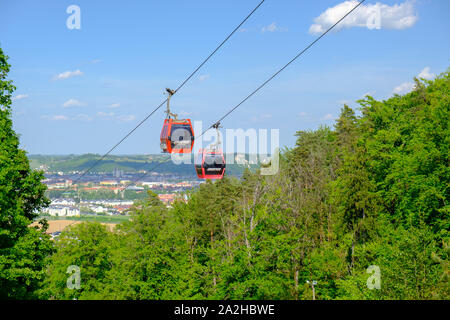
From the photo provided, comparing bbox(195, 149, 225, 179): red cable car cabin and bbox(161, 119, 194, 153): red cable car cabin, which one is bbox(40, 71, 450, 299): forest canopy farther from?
bbox(161, 119, 194, 153): red cable car cabin

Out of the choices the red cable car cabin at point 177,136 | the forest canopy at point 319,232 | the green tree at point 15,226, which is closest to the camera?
the red cable car cabin at point 177,136

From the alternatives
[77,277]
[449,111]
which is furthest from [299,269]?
[77,277]

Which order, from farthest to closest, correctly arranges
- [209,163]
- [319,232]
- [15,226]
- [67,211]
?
[67,211] < [319,232] < [15,226] < [209,163]

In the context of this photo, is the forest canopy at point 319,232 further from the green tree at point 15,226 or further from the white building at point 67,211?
the white building at point 67,211

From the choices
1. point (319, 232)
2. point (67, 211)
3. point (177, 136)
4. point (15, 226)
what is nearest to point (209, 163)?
point (177, 136)

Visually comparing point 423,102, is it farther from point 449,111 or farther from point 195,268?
point 195,268

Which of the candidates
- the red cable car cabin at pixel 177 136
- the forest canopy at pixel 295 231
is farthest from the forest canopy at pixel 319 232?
the red cable car cabin at pixel 177 136

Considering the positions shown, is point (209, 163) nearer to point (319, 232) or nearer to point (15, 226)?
point (15, 226)
